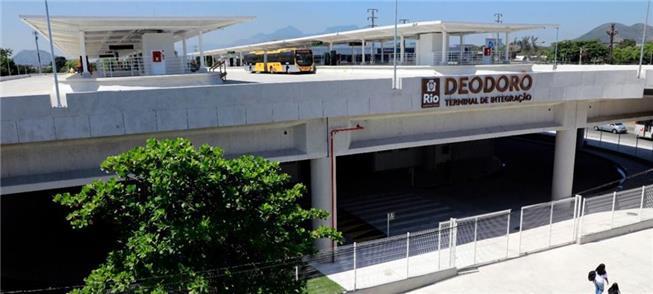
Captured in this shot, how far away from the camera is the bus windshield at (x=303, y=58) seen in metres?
36.0

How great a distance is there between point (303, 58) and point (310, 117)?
853 inches

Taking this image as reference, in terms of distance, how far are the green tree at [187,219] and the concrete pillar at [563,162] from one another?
1689 cm

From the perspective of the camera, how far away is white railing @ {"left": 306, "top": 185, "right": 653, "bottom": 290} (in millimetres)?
15680

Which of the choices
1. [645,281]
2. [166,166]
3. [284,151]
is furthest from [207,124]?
[645,281]

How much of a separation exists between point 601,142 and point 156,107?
40504mm

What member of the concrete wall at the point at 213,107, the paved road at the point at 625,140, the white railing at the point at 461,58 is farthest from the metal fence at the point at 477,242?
the paved road at the point at 625,140

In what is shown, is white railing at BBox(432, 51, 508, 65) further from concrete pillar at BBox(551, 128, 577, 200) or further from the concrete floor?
the concrete floor

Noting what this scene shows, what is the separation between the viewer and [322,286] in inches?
588

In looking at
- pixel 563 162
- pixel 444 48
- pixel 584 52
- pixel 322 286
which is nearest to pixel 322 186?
pixel 322 286

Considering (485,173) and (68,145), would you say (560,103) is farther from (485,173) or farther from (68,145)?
(68,145)

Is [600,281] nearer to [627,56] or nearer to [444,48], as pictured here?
[444,48]

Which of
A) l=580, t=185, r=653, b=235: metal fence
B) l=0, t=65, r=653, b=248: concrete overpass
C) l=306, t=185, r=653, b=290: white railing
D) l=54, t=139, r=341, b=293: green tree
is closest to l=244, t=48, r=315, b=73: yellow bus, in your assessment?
l=0, t=65, r=653, b=248: concrete overpass

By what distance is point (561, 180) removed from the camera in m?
22.4

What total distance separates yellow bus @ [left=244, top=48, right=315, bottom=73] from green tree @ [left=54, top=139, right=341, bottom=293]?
89.1 feet
